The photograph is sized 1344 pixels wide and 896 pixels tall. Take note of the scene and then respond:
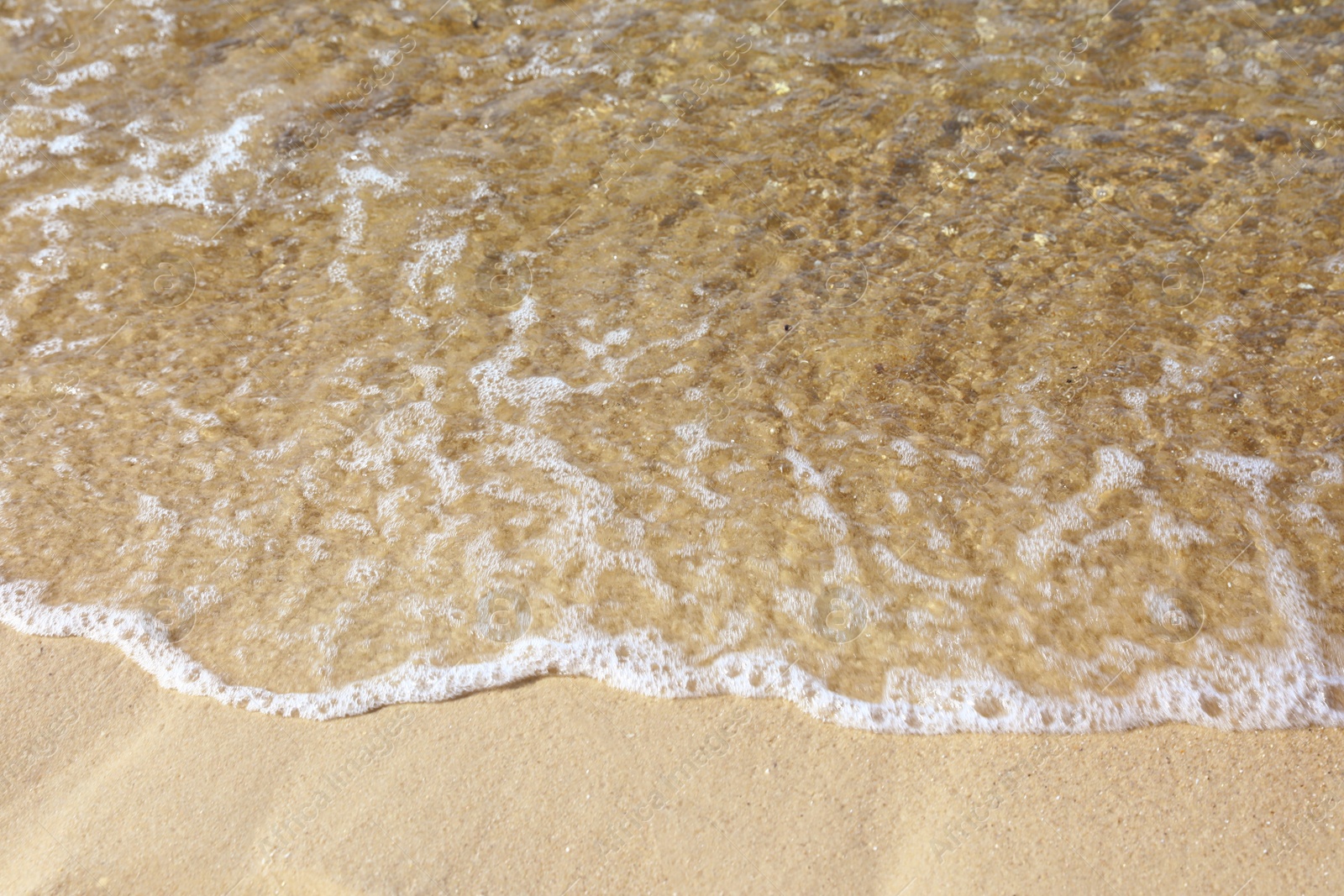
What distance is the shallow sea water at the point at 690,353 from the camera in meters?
2.21

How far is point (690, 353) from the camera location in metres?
2.82

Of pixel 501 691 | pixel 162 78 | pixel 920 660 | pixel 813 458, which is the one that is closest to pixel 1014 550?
pixel 920 660

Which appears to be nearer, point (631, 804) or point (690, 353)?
point (631, 804)

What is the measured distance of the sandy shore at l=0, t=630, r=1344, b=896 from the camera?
1.82m

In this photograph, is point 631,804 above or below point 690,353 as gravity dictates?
below

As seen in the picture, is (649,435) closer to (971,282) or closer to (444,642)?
(444,642)

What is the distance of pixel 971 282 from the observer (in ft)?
9.71

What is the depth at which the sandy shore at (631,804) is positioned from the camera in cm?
182

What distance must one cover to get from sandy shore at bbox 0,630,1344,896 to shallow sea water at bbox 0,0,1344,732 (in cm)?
9

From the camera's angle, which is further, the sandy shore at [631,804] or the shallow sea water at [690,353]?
the shallow sea water at [690,353]

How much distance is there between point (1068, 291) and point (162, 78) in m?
3.87

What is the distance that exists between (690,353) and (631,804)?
142cm

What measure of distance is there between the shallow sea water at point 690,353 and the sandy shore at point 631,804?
89mm

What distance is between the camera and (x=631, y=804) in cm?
193
